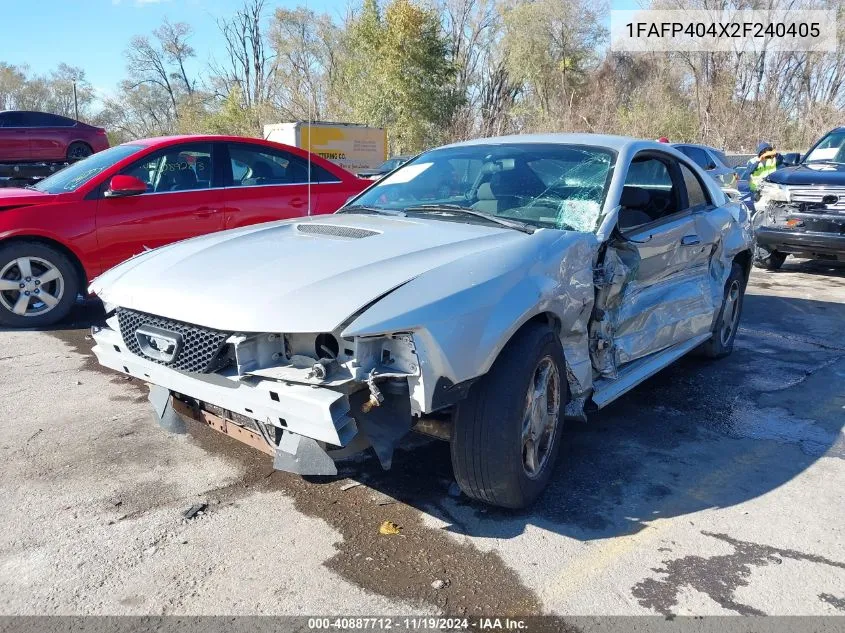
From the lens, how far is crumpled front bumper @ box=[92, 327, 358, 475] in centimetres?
255

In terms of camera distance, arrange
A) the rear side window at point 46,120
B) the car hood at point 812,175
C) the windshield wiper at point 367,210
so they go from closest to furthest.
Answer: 1. the windshield wiper at point 367,210
2. the car hood at point 812,175
3. the rear side window at point 46,120

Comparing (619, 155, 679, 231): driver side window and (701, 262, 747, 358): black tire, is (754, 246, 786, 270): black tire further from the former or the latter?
(619, 155, 679, 231): driver side window

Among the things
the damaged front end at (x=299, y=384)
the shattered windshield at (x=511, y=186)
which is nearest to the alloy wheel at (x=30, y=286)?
the shattered windshield at (x=511, y=186)

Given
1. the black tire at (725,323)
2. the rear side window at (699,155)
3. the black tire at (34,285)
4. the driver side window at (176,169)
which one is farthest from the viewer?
the rear side window at (699,155)

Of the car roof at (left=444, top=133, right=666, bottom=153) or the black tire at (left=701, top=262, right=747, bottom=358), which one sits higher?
the car roof at (left=444, top=133, right=666, bottom=153)

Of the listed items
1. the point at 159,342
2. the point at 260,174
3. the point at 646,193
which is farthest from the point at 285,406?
the point at 260,174

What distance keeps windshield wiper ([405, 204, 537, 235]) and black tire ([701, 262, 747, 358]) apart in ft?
7.83

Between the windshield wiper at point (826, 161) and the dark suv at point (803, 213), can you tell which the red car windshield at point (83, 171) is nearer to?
the dark suv at point (803, 213)

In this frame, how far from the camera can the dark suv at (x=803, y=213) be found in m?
8.84

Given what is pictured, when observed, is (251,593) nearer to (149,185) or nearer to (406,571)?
(406,571)

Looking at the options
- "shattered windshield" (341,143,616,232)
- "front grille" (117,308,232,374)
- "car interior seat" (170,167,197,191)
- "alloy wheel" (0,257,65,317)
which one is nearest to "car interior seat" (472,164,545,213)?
"shattered windshield" (341,143,616,232)

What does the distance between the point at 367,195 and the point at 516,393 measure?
2121mm

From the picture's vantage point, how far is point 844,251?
8.75 m

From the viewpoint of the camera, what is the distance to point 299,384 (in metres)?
2.66
